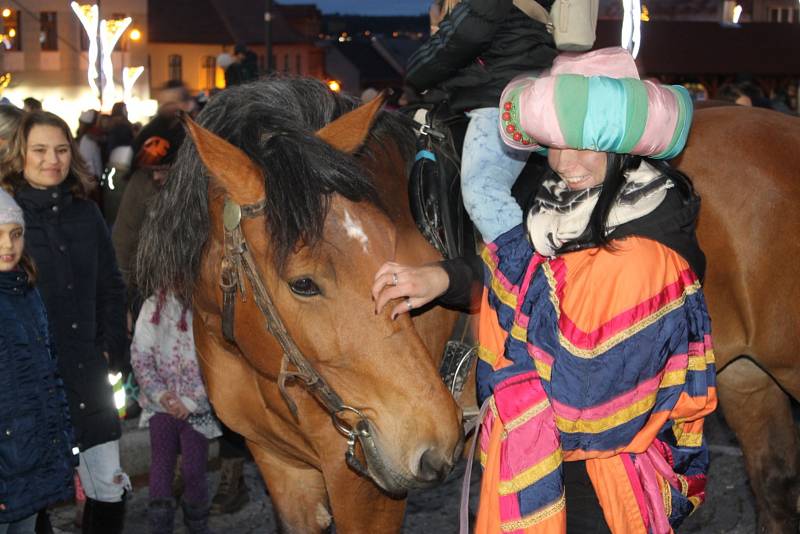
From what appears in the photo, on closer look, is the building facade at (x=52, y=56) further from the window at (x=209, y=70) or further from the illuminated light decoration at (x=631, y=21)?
the window at (x=209, y=70)

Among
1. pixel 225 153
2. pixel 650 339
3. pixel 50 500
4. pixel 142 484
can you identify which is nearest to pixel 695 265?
pixel 650 339

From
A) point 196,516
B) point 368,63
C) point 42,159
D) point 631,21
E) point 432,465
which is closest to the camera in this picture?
point 432,465

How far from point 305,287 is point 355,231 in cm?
22

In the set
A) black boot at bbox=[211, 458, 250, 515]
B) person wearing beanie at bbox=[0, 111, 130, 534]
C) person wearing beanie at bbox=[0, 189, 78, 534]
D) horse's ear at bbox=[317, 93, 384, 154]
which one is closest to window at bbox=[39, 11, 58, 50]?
black boot at bbox=[211, 458, 250, 515]

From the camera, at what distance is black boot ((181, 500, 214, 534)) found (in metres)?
4.95

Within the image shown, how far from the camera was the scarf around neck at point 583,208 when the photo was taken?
2.42 metres

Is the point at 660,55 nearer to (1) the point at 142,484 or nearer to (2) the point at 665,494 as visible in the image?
(1) the point at 142,484

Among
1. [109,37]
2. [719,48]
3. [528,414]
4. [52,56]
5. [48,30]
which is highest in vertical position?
[719,48]

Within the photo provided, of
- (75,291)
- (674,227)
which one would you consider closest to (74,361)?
(75,291)

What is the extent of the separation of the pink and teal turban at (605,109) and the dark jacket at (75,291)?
2.59 metres

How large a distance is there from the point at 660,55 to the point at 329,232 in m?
33.3

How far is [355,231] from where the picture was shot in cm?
287

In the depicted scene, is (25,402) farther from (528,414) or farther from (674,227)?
(674,227)

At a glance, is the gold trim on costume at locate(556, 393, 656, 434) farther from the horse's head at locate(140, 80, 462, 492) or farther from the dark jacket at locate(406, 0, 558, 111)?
the dark jacket at locate(406, 0, 558, 111)
